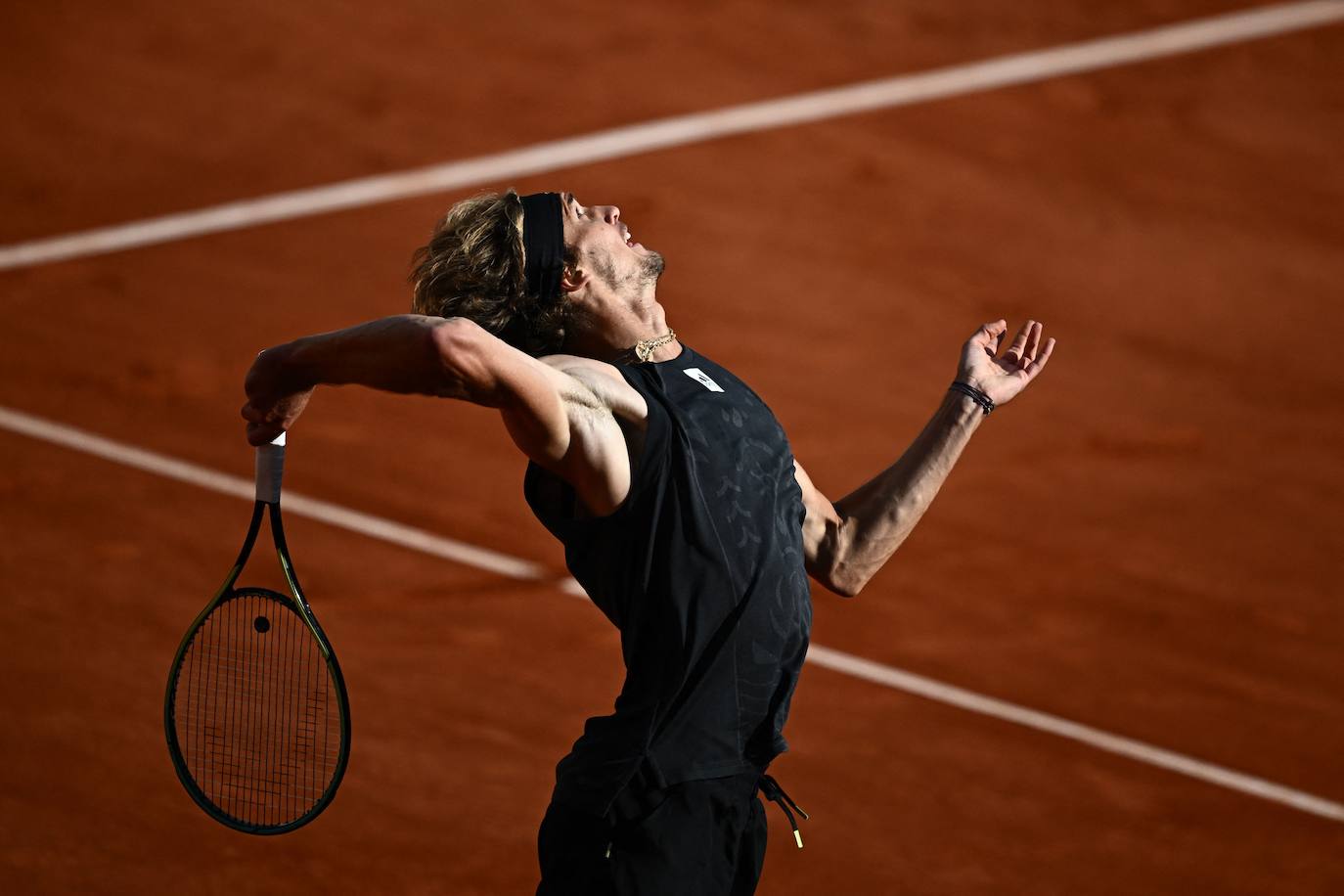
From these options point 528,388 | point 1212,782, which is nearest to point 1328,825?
point 1212,782

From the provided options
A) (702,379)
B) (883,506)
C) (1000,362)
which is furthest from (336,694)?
(1000,362)

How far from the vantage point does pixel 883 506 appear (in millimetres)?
4102

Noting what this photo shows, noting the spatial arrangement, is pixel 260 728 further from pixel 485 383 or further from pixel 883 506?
pixel 485 383

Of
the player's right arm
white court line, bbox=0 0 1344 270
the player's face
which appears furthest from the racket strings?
white court line, bbox=0 0 1344 270

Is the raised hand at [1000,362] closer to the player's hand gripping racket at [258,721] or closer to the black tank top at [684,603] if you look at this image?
the black tank top at [684,603]

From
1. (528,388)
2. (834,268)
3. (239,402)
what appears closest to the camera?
(528,388)

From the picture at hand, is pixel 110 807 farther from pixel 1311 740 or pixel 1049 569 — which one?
pixel 1311 740

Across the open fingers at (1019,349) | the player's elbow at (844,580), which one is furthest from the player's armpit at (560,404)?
the open fingers at (1019,349)

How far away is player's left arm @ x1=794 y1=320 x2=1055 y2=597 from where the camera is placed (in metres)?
4.09

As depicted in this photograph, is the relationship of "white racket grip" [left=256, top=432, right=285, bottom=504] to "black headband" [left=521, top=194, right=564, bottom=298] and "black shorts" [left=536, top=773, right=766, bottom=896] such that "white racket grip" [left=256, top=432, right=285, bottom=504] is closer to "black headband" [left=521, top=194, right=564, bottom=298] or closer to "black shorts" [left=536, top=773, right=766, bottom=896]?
"black headband" [left=521, top=194, right=564, bottom=298]

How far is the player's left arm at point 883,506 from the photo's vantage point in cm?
409

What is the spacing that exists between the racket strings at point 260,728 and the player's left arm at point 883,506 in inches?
51.1

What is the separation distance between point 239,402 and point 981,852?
151 inches

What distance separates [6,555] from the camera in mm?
6668
